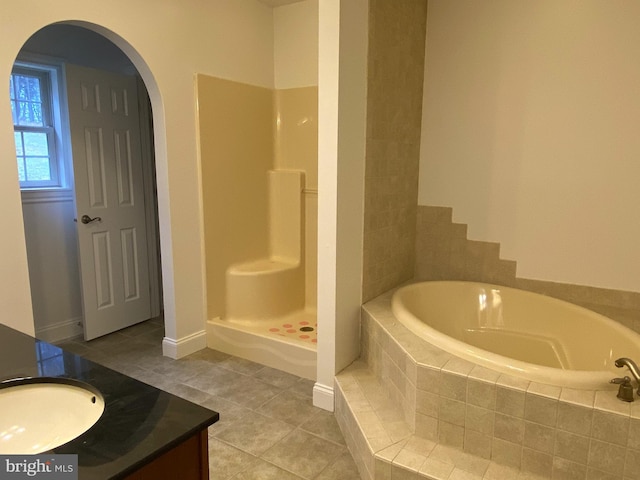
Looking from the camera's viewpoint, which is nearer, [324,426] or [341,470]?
[341,470]

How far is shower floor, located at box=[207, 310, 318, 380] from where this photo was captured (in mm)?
2812

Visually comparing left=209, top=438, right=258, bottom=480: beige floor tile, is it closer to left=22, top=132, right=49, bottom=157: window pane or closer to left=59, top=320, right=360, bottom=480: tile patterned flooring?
left=59, top=320, right=360, bottom=480: tile patterned flooring

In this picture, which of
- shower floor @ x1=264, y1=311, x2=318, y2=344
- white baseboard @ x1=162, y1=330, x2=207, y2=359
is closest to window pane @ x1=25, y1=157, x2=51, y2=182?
white baseboard @ x1=162, y1=330, x2=207, y2=359

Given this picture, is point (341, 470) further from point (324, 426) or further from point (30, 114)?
point (30, 114)

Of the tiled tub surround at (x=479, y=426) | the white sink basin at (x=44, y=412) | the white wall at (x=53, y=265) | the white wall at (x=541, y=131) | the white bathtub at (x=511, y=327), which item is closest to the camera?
the white sink basin at (x=44, y=412)

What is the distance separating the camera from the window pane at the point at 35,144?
127 inches

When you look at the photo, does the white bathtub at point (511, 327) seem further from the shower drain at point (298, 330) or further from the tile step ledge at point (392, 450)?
the shower drain at point (298, 330)

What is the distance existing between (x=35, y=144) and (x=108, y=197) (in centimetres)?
61

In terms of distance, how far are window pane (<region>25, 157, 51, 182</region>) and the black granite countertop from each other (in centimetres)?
245

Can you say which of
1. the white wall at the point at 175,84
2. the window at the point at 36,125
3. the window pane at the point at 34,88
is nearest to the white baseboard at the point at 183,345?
the white wall at the point at 175,84

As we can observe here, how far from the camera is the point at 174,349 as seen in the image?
3064 millimetres

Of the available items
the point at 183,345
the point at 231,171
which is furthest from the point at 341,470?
the point at 231,171

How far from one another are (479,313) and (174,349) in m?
2.02

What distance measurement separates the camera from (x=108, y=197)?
3422 millimetres
